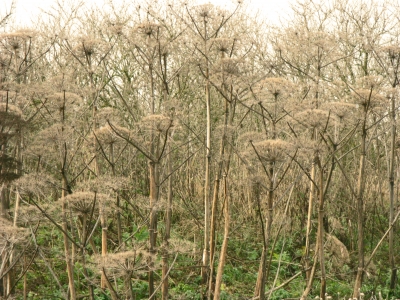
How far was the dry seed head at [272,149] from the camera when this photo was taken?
200 inches

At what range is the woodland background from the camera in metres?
5.60

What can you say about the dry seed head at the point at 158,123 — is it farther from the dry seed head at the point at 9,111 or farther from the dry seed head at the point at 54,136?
the dry seed head at the point at 9,111

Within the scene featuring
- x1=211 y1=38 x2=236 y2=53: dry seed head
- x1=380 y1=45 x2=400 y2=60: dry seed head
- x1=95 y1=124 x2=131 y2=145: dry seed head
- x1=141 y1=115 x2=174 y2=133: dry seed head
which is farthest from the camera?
x1=380 y1=45 x2=400 y2=60: dry seed head

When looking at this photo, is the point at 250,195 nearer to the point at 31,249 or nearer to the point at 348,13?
the point at 31,249

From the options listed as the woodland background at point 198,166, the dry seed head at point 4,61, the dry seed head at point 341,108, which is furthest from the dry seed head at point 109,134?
the dry seed head at point 341,108

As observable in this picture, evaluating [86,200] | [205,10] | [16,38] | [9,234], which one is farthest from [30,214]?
[205,10]

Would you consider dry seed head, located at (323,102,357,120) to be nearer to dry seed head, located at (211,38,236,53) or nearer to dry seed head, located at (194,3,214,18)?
dry seed head, located at (211,38,236,53)

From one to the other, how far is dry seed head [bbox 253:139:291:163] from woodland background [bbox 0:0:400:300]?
0.02m

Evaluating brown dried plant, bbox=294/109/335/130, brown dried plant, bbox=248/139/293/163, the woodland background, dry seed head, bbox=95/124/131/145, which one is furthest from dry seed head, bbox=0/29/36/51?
brown dried plant, bbox=294/109/335/130

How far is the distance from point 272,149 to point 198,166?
626 centimetres

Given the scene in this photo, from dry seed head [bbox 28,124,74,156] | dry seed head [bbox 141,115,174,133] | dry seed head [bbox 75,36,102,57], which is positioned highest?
dry seed head [bbox 75,36,102,57]

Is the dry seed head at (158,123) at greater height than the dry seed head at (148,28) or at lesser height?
lesser

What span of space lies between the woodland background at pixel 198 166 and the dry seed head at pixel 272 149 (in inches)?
0.7

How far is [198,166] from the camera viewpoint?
1133cm
